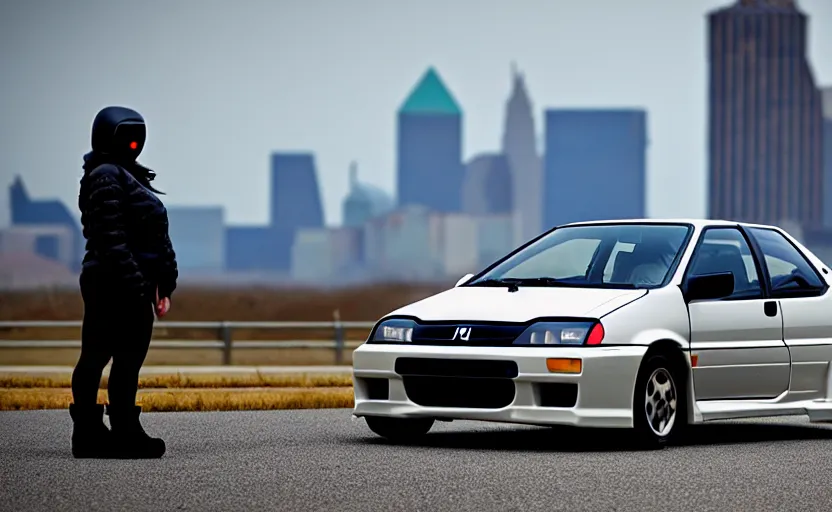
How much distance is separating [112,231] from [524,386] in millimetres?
2523

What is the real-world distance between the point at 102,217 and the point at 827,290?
5.34 m

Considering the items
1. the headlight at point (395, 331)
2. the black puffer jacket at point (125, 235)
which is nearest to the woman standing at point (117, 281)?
the black puffer jacket at point (125, 235)

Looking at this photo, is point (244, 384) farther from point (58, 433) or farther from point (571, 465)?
point (571, 465)

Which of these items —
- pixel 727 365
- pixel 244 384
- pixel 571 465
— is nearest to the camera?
pixel 571 465

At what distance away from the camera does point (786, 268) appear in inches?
450

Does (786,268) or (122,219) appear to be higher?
(122,219)

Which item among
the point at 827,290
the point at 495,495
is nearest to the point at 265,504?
the point at 495,495

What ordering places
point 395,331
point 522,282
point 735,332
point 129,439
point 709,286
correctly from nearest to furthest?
point 129,439 → point 395,331 → point 709,286 → point 735,332 → point 522,282

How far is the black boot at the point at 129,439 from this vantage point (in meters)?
9.04

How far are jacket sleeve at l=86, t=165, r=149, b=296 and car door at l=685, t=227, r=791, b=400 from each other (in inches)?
137

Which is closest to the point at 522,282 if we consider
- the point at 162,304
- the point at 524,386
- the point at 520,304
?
the point at 520,304

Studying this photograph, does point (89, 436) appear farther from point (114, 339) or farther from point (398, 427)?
point (398, 427)

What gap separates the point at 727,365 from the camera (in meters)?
10.4

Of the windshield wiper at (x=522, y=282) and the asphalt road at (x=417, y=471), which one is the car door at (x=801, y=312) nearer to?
the asphalt road at (x=417, y=471)
